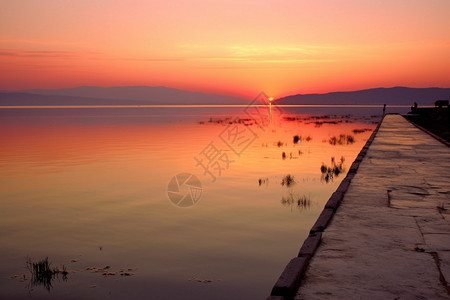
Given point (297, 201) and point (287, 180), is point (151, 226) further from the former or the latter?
point (287, 180)

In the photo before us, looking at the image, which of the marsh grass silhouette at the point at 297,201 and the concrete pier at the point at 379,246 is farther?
the marsh grass silhouette at the point at 297,201

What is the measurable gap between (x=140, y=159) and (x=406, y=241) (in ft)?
52.4

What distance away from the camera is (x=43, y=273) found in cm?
699

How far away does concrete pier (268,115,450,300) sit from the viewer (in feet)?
14.8

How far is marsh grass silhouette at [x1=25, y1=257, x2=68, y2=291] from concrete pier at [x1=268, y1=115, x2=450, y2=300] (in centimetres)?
373

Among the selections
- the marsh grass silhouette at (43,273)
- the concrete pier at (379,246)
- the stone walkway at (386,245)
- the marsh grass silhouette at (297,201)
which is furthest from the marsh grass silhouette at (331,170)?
the marsh grass silhouette at (43,273)

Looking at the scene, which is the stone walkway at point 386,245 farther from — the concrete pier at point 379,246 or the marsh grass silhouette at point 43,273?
the marsh grass silhouette at point 43,273

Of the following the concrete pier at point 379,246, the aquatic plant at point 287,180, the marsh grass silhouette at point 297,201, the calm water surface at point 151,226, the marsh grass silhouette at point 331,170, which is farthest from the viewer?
the marsh grass silhouette at point 331,170

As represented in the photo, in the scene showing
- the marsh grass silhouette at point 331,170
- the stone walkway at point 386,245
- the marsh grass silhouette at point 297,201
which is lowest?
the marsh grass silhouette at point 297,201

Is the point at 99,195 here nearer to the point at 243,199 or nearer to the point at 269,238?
the point at 243,199

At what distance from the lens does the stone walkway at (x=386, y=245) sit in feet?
14.9

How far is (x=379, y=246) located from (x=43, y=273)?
4892 mm

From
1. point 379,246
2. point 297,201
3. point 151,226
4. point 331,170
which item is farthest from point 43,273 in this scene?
point 331,170

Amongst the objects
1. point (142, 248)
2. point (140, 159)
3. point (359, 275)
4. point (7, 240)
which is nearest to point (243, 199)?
point (142, 248)
